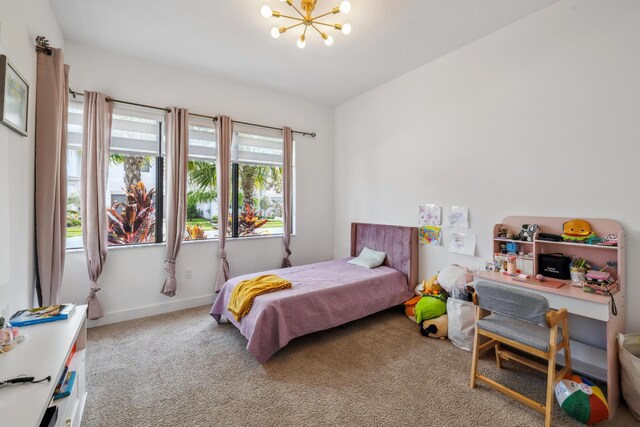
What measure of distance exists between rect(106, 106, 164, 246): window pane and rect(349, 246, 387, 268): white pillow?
2.54m

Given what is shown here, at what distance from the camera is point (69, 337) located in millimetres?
1396

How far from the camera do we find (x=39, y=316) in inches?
62.1

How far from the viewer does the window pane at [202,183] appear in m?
3.51

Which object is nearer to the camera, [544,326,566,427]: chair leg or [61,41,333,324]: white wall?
[544,326,566,427]: chair leg

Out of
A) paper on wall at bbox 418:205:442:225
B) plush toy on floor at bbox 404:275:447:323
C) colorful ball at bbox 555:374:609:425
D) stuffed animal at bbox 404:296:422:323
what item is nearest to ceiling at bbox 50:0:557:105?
paper on wall at bbox 418:205:442:225

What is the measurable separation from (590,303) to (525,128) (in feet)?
4.87

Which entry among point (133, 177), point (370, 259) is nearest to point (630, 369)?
point (370, 259)

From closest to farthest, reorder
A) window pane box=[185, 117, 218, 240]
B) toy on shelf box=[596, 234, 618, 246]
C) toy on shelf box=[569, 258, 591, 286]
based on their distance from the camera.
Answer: toy on shelf box=[596, 234, 618, 246]
toy on shelf box=[569, 258, 591, 286]
window pane box=[185, 117, 218, 240]

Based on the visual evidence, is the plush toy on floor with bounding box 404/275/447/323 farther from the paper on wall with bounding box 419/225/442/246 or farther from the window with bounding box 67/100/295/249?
the window with bounding box 67/100/295/249

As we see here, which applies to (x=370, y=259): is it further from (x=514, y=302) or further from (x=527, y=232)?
(x=514, y=302)

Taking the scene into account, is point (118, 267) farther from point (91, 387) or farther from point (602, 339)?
point (602, 339)

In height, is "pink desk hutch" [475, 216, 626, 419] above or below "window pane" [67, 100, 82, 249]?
below

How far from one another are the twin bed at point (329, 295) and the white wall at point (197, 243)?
780mm

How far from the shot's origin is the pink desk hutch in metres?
1.75
